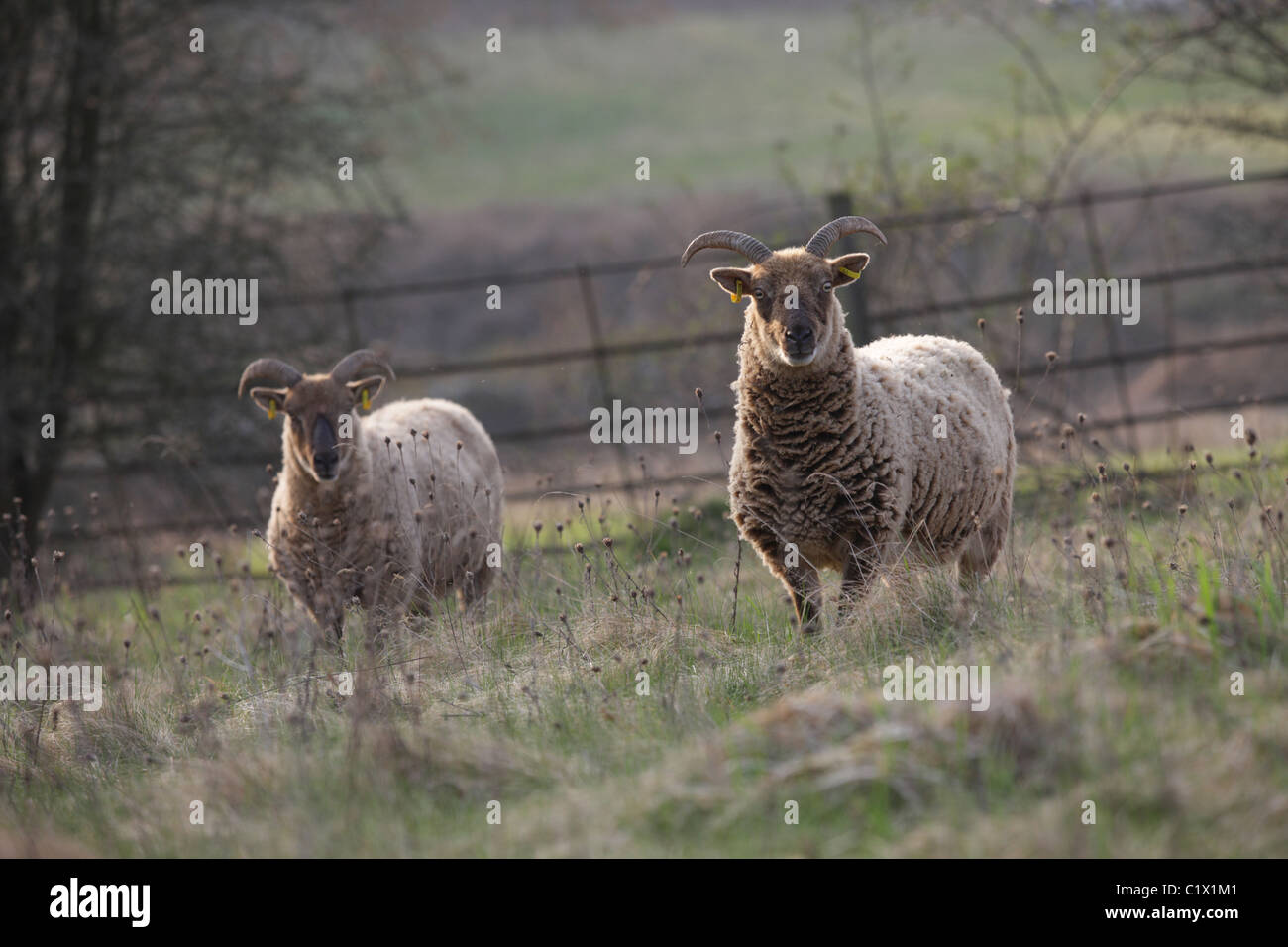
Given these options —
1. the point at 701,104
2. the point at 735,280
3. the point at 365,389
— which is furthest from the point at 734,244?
the point at 701,104

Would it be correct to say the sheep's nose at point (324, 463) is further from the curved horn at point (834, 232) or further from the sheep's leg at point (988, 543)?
the sheep's leg at point (988, 543)

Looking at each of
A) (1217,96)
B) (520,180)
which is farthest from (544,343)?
(1217,96)

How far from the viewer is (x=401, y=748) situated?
4184mm

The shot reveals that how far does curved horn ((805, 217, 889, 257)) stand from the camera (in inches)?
240

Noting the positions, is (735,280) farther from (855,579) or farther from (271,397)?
(271,397)

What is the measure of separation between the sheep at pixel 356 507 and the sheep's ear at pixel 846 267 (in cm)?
210

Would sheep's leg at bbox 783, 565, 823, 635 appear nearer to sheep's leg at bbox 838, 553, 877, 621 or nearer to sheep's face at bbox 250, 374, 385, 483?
sheep's leg at bbox 838, 553, 877, 621

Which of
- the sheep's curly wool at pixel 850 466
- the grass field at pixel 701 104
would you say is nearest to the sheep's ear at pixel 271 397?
the sheep's curly wool at pixel 850 466

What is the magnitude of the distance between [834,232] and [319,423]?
2843 millimetres

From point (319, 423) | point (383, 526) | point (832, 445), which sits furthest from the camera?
point (319, 423)

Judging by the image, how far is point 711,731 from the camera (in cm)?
429

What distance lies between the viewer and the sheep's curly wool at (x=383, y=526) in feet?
21.5
